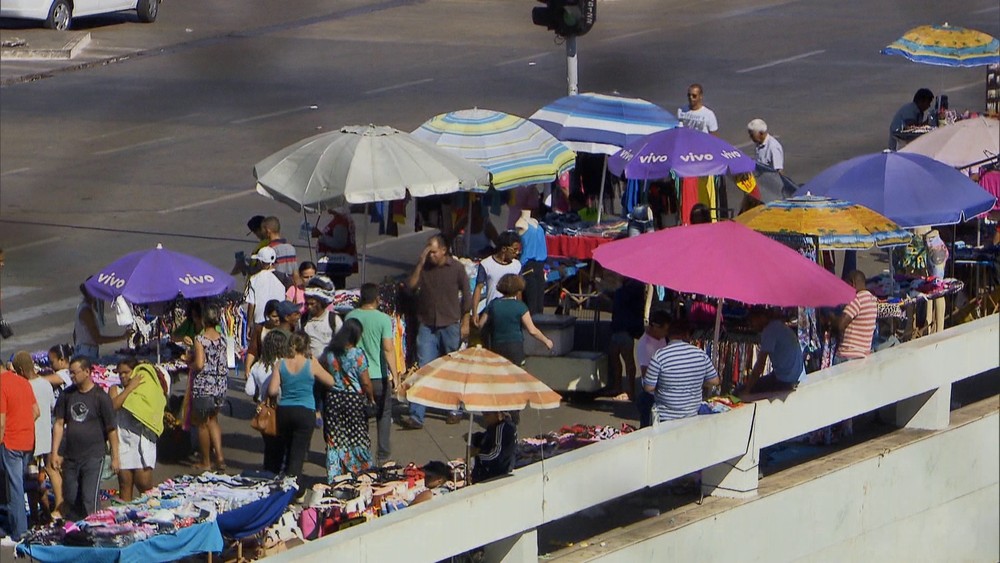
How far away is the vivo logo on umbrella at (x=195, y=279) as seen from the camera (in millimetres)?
10102

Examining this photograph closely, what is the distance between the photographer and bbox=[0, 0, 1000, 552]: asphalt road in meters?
15.6

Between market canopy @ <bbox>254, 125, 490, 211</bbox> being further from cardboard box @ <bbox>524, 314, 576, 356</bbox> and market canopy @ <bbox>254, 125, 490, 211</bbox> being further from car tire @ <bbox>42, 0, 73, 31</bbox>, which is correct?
car tire @ <bbox>42, 0, 73, 31</bbox>

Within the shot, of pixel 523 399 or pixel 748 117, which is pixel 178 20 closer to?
pixel 523 399

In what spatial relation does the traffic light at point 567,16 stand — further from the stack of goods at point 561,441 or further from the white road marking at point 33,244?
the white road marking at point 33,244

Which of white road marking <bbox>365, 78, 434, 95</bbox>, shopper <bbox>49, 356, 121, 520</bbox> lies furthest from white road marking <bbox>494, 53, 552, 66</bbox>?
shopper <bbox>49, 356, 121, 520</bbox>

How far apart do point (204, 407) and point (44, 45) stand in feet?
18.0

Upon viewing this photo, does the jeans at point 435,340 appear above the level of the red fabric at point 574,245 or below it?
above

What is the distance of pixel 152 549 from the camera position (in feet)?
23.9

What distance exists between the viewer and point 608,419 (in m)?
10.0

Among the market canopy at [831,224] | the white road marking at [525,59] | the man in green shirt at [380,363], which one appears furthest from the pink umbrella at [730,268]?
the white road marking at [525,59]

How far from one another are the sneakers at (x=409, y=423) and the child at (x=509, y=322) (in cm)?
68

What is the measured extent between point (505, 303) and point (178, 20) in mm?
5676

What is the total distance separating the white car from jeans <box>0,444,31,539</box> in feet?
15.2

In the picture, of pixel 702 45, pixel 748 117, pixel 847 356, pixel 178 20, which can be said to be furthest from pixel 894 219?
pixel 702 45
